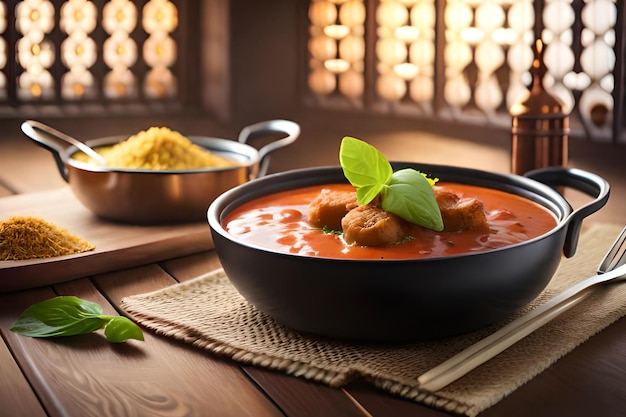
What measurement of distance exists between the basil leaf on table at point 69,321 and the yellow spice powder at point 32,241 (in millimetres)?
217

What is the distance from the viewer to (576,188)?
56.4 inches

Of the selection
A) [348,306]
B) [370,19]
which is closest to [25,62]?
[370,19]

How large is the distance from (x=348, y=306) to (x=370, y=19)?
7.66ft

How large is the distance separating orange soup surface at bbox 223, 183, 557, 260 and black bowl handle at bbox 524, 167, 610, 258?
4 cm

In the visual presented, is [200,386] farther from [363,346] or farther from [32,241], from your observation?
[32,241]

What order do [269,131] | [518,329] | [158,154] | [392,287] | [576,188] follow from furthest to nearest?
[269,131] < [158,154] < [576,188] < [518,329] < [392,287]

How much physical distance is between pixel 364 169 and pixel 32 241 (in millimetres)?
662

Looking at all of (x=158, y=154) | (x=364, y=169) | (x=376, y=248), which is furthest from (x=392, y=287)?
(x=158, y=154)

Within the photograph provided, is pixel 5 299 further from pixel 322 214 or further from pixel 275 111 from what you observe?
pixel 275 111

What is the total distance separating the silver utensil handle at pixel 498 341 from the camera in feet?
3.25

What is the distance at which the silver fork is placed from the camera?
995mm

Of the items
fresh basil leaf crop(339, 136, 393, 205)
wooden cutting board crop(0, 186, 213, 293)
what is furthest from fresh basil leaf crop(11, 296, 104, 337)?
fresh basil leaf crop(339, 136, 393, 205)

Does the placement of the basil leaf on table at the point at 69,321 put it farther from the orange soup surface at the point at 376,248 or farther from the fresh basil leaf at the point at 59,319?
the orange soup surface at the point at 376,248

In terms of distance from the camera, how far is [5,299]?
1.36m
